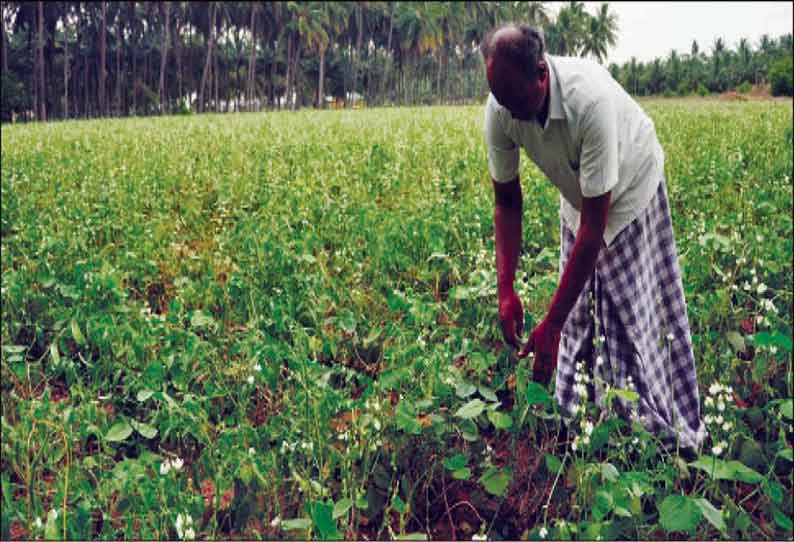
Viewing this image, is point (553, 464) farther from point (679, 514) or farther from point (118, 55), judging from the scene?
point (118, 55)

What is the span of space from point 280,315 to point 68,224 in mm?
2738

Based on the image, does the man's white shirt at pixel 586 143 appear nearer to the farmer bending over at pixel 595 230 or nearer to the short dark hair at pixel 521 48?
the farmer bending over at pixel 595 230

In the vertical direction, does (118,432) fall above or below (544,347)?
below

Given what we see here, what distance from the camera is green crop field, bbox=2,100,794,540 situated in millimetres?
2359

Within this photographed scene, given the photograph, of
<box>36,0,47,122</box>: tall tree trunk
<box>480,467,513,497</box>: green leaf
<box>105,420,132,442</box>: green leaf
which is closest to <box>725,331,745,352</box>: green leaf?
<box>480,467,513,497</box>: green leaf

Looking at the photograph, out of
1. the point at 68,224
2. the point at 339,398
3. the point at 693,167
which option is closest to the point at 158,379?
the point at 339,398

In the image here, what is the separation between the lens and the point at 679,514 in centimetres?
197

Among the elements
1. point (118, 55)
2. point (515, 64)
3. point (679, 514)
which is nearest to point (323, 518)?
point (679, 514)

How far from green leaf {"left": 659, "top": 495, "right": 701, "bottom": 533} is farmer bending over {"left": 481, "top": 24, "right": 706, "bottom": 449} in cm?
40

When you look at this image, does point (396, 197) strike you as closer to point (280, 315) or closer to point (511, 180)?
point (280, 315)

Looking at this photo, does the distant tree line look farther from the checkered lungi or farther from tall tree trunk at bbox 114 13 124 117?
the checkered lungi

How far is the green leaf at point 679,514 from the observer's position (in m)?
1.96

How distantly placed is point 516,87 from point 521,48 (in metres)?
0.10

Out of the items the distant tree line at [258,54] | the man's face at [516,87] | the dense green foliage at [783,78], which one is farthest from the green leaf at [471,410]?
Answer: the dense green foliage at [783,78]
